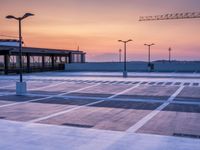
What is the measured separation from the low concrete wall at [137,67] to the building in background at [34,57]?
11.9 ft

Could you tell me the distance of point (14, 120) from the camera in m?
15.1

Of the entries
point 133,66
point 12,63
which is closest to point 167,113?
point 12,63

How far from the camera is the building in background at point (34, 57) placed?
55469 mm

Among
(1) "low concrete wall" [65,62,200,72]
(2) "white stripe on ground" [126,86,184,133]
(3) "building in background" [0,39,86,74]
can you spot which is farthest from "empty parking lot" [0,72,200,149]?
(1) "low concrete wall" [65,62,200,72]

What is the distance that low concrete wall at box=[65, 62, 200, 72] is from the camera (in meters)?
68.6

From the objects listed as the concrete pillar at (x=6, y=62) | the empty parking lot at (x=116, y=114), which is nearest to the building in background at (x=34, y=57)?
the concrete pillar at (x=6, y=62)

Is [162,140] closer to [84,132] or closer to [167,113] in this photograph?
[84,132]

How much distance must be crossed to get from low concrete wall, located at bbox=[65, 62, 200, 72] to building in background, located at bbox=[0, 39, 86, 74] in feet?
11.9

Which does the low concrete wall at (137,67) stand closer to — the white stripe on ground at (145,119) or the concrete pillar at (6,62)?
the concrete pillar at (6,62)

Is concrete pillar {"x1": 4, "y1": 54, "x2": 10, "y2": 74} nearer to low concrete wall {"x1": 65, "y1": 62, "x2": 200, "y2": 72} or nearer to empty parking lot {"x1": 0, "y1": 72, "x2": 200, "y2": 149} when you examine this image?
low concrete wall {"x1": 65, "y1": 62, "x2": 200, "y2": 72}

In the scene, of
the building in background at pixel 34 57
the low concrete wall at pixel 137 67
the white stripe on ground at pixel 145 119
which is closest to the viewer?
the white stripe on ground at pixel 145 119

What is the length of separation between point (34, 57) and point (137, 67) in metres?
24.2

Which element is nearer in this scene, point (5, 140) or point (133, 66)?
point (5, 140)

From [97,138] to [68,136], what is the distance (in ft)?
3.80
